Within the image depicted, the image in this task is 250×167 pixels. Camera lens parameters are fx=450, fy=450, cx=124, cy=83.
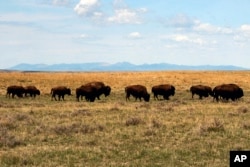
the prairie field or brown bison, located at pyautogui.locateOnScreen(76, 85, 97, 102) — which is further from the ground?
brown bison, located at pyautogui.locateOnScreen(76, 85, 97, 102)

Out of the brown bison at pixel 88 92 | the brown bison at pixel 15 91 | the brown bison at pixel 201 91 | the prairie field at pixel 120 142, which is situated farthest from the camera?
the brown bison at pixel 15 91

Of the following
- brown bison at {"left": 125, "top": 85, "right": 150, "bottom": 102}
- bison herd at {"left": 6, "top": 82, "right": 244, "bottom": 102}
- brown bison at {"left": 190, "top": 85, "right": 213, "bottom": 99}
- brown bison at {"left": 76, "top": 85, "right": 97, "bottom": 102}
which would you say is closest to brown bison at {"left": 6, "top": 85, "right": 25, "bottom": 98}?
bison herd at {"left": 6, "top": 82, "right": 244, "bottom": 102}

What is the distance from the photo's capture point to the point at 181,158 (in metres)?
12.6

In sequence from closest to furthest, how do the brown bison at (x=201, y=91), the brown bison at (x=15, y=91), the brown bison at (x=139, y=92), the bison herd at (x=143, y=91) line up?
the bison herd at (x=143, y=91) → the brown bison at (x=139, y=92) → the brown bison at (x=201, y=91) → the brown bison at (x=15, y=91)

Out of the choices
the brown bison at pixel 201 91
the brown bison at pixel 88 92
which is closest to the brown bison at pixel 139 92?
the brown bison at pixel 88 92

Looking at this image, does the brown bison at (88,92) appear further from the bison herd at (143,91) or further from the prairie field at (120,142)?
the prairie field at (120,142)

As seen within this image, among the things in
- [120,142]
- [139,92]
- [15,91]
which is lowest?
[120,142]

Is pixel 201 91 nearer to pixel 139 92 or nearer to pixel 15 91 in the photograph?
pixel 139 92

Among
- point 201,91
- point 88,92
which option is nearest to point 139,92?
point 88,92

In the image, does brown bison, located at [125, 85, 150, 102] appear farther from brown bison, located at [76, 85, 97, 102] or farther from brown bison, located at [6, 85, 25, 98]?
brown bison, located at [6, 85, 25, 98]

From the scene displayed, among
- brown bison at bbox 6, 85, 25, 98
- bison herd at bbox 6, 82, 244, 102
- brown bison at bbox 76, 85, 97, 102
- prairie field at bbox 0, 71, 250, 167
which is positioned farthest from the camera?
brown bison at bbox 6, 85, 25, 98

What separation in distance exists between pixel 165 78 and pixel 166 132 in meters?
56.4

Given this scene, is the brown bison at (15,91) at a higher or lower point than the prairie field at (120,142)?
higher

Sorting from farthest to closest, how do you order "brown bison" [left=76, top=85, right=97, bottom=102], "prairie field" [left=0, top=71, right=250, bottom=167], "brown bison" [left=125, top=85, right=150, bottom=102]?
"brown bison" [left=76, top=85, right=97, bottom=102] → "brown bison" [left=125, top=85, right=150, bottom=102] → "prairie field" [left=0, top=71, right=250, bottom=167]
